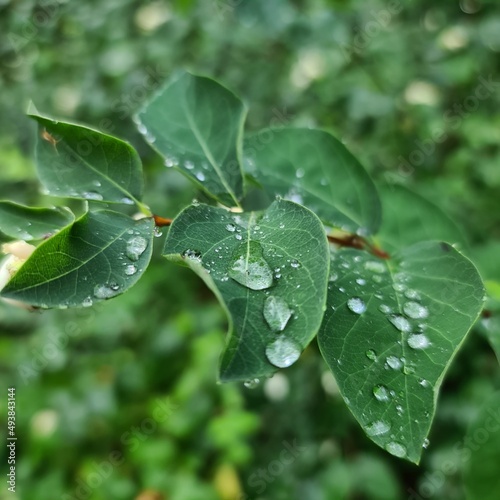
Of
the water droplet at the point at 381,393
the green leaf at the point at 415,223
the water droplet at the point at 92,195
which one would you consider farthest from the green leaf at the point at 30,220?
the green leaf at the point at 415,223

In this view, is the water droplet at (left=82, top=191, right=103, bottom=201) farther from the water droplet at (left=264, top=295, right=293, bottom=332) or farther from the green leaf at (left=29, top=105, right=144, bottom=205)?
the water droplet at (left=264, top=295, right=293, bottom=332)

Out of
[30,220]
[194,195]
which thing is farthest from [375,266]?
[194,195]

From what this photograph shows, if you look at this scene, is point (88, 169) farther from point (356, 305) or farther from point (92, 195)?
point (356, 305)

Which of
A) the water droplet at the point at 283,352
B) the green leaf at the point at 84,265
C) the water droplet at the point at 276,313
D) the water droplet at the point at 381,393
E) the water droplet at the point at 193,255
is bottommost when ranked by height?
the water droplet at the point at 381,393

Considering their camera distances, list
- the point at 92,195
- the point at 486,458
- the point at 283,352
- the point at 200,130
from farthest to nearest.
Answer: the point at 486,458 → the point at 200,130 → the point at 92,195 → the point at 283,352

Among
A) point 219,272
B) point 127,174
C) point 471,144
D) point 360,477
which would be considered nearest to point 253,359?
point 219,272

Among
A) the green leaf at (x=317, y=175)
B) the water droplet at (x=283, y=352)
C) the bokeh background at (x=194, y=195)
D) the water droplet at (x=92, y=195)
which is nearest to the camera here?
the water droplet at (x=283, y=352)

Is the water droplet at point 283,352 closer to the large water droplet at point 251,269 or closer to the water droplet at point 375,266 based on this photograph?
the large water droplet at point 251,269
